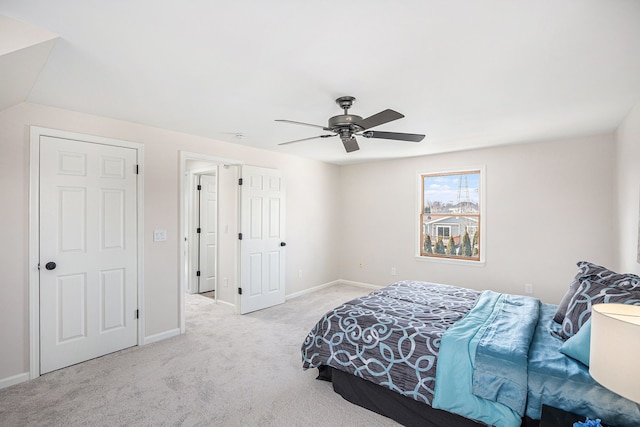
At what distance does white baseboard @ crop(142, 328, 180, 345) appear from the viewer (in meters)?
3.44

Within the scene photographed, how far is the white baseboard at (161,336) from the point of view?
3.44 metres

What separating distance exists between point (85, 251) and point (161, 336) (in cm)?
126

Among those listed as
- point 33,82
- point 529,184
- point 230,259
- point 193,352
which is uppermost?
point 33,82

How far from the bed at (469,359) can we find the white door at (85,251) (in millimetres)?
2123

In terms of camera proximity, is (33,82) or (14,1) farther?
(33,82)

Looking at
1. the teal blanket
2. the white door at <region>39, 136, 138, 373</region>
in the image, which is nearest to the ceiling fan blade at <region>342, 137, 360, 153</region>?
the teal blanket

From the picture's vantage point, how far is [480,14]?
1.54 meters

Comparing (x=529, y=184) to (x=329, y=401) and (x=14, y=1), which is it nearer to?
(x=329, y=401)

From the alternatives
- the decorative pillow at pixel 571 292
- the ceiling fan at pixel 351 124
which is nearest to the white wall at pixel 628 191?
the decorative pillow at pixel 571 292

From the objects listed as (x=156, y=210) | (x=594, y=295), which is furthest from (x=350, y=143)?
(x=156, y=210)

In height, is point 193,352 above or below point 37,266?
below

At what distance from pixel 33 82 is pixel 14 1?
1080 millimetres

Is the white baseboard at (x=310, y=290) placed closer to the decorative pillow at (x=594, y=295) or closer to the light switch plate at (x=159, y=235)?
the light switch plate at (x=159, y=235)

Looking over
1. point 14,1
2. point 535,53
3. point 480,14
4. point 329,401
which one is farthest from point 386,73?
point 329,401
